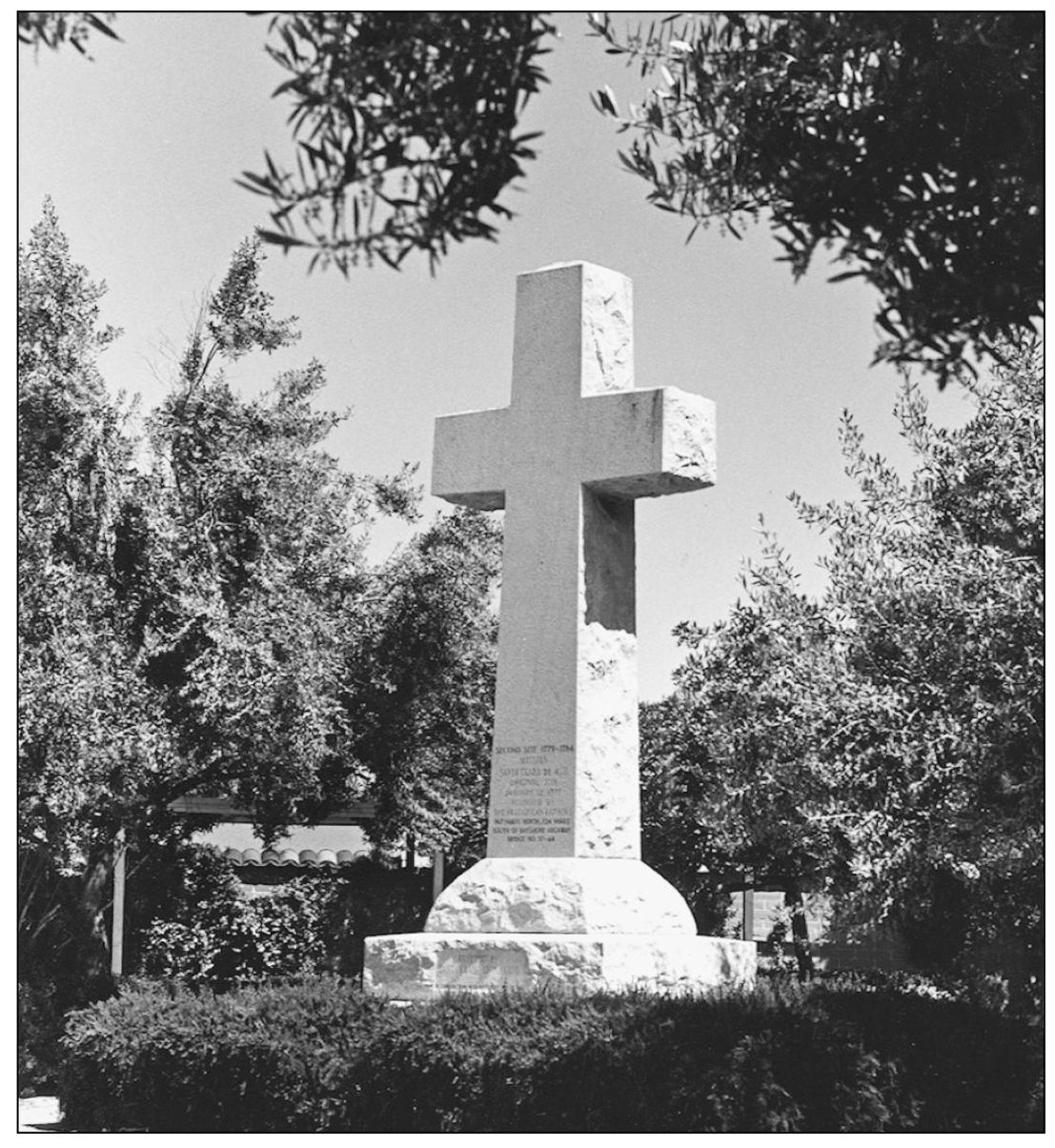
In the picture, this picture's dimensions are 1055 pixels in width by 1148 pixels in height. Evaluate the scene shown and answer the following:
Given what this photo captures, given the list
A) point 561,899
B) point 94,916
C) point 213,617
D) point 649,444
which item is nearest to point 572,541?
point 649,444

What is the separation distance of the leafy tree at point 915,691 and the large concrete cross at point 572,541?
2731mm

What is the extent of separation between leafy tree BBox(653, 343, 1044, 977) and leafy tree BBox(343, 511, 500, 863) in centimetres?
302

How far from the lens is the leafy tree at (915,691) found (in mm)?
11312

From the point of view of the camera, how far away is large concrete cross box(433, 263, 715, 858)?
9.47 metres

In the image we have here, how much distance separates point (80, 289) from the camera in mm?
16672

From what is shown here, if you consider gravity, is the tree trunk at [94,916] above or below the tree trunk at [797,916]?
above

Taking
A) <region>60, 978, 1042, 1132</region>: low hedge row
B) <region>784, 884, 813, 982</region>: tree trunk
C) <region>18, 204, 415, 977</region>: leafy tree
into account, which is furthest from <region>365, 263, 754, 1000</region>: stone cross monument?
<region>784, 884, 813, 982</region>: tree trunk

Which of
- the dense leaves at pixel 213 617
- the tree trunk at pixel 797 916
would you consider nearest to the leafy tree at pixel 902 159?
the dense leaves at pixel 213 617

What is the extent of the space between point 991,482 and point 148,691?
7.99 m

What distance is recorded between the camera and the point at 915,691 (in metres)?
12.1

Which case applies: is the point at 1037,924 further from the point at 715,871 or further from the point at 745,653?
the point at 715,871

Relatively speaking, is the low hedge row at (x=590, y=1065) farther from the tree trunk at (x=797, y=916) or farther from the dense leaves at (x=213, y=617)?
the tree trunk at (x=797, y=916)

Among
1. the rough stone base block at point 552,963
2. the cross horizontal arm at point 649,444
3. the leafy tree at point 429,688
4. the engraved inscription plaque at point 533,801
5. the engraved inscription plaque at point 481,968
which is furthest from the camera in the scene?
the leafy tree at point 429,688

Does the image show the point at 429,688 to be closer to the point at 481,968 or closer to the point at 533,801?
the point at 533,801
